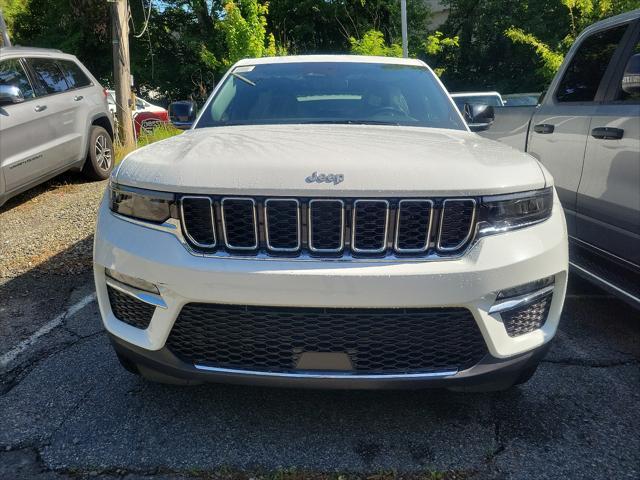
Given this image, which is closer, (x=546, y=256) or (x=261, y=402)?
(x=546, y=256)

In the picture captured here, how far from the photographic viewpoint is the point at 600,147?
3309mm

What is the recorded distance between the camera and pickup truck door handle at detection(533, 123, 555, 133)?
3981 mm

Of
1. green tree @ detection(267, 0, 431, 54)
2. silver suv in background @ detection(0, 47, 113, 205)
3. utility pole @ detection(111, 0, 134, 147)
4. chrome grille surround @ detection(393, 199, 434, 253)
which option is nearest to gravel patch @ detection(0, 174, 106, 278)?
silver suv in background @ detection(0, 47, 113, 205)

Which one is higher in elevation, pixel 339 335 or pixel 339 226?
pixel 339 226

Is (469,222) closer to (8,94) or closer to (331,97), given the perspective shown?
(331,97)

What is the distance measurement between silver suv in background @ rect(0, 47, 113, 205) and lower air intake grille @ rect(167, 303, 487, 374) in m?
4.58

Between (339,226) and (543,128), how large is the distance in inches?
109

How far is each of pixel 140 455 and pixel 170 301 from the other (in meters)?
0.72

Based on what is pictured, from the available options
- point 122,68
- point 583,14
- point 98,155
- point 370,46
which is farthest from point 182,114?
point 583,14

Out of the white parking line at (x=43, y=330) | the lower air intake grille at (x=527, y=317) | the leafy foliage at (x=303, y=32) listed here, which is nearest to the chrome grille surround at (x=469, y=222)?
the lower air intake grille at (x=527, y=317)

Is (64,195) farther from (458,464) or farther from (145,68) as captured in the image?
(145,68)

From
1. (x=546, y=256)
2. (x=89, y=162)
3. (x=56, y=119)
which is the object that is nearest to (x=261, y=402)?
(x=546, y=256)

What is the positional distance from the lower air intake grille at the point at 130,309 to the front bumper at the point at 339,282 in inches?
1.2

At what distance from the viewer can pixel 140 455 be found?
2.24m
